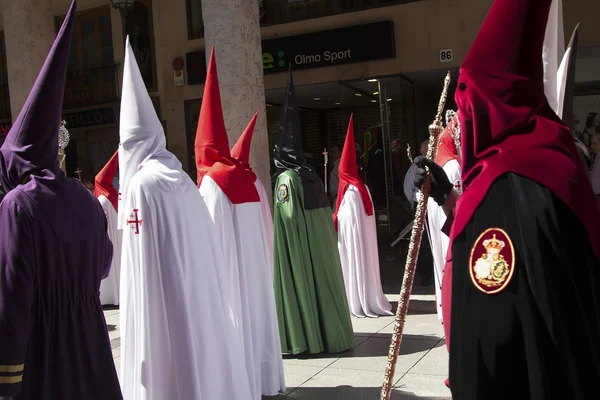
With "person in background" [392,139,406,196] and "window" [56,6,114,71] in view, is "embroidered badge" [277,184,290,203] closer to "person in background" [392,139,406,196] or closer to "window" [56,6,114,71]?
"person in background" [392,139,406,196]

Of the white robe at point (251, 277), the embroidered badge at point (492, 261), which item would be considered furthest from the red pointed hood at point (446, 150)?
the embroidered badge at point (492, 261)

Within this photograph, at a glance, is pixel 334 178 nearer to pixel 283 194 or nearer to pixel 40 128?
pixel 283 194

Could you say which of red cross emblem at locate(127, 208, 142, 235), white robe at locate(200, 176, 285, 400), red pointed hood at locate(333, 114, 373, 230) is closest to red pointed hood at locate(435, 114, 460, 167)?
red pointed hood at locate(333, 114, 373, 230)

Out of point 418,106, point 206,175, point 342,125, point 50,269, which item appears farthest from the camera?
point 342,125

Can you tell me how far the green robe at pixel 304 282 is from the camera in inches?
270

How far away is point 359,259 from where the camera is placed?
29.5 feet

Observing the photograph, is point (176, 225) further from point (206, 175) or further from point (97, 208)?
point (206, 175)

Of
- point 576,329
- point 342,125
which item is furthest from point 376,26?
point 576,329

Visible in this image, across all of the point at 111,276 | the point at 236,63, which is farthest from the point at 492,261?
the point at 111,276

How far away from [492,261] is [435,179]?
757mm

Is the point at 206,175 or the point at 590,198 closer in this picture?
the point at 590,198

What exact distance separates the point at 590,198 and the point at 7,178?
2.93 meters

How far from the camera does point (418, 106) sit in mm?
15266

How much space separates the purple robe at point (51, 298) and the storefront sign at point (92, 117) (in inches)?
582
